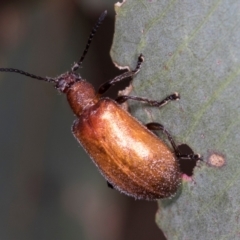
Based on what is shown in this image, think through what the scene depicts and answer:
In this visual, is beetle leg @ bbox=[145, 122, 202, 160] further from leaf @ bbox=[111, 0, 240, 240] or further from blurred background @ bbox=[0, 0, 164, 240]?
blurred background @ bbox=[0, 0, 164, 240]

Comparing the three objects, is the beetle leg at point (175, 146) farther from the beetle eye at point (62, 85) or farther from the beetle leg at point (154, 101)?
the beetle eye at point (62, 85)

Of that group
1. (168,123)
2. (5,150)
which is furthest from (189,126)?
(5,150)

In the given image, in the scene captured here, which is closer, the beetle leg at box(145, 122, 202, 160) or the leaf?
the leaf

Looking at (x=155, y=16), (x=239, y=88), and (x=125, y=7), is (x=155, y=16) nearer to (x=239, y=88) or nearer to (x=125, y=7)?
(x=125, y=7)

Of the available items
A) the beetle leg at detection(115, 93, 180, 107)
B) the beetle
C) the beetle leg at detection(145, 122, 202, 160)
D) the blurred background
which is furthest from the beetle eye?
the blurred background

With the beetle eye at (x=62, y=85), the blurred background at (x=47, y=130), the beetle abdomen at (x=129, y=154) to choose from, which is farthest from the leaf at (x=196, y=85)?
the blurred background at (x=47, y=130)

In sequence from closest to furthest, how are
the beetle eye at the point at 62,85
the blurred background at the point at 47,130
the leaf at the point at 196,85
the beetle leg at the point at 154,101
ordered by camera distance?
1. the leaf at the point at 196,85
2. the beetle leg at the point at 154,101
3. the beetle eye at the point at 62,85
4. the blurred background at the point at 47,130

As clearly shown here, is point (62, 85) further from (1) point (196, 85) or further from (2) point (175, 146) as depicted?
(1) point (196, 85)
